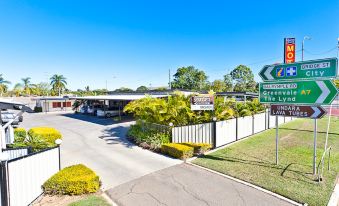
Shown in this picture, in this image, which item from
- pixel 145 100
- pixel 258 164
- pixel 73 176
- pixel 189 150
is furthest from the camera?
pixel 145 100

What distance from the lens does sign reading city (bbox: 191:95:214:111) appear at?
10.9 m

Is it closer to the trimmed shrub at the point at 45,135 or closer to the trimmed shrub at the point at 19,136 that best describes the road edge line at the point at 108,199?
the trimmed shrub at the point at 45,135

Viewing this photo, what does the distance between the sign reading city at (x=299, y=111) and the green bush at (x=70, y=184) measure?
7135 millimetres

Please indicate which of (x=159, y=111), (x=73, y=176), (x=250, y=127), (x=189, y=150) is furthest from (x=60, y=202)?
(x=250, y=127)

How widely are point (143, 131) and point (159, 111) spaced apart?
2.13 meters

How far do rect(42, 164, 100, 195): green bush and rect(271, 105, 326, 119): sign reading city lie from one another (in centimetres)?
714

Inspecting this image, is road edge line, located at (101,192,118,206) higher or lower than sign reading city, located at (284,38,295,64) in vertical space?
lower

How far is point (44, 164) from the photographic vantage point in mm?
5945

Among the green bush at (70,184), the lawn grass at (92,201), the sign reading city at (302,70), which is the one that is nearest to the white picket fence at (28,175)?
the green bush at (70,184)

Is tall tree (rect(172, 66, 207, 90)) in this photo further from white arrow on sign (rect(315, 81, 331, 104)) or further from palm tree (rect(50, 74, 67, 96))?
white arrow on sign (rect(315, 81, 331, 104))

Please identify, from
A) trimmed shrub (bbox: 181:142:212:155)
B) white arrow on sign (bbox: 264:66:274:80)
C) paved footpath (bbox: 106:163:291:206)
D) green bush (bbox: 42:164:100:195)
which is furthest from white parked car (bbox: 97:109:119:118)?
white arrow on sign (bbox: 264:66:274:80)

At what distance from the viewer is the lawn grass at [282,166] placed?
559 cm

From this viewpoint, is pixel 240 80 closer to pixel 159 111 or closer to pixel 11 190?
pixel 159 111

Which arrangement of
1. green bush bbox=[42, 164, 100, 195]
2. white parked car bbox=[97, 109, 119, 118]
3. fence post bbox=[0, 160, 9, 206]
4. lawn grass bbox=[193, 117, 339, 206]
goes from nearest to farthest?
fence post bbox=[0, 160, 9, 206]
lawn grass bbox=[193, 117, 339, 206]
green bush bbox=[42, 164, 100, 195]
white parked car bbox=[97, 109, 119, 118]
